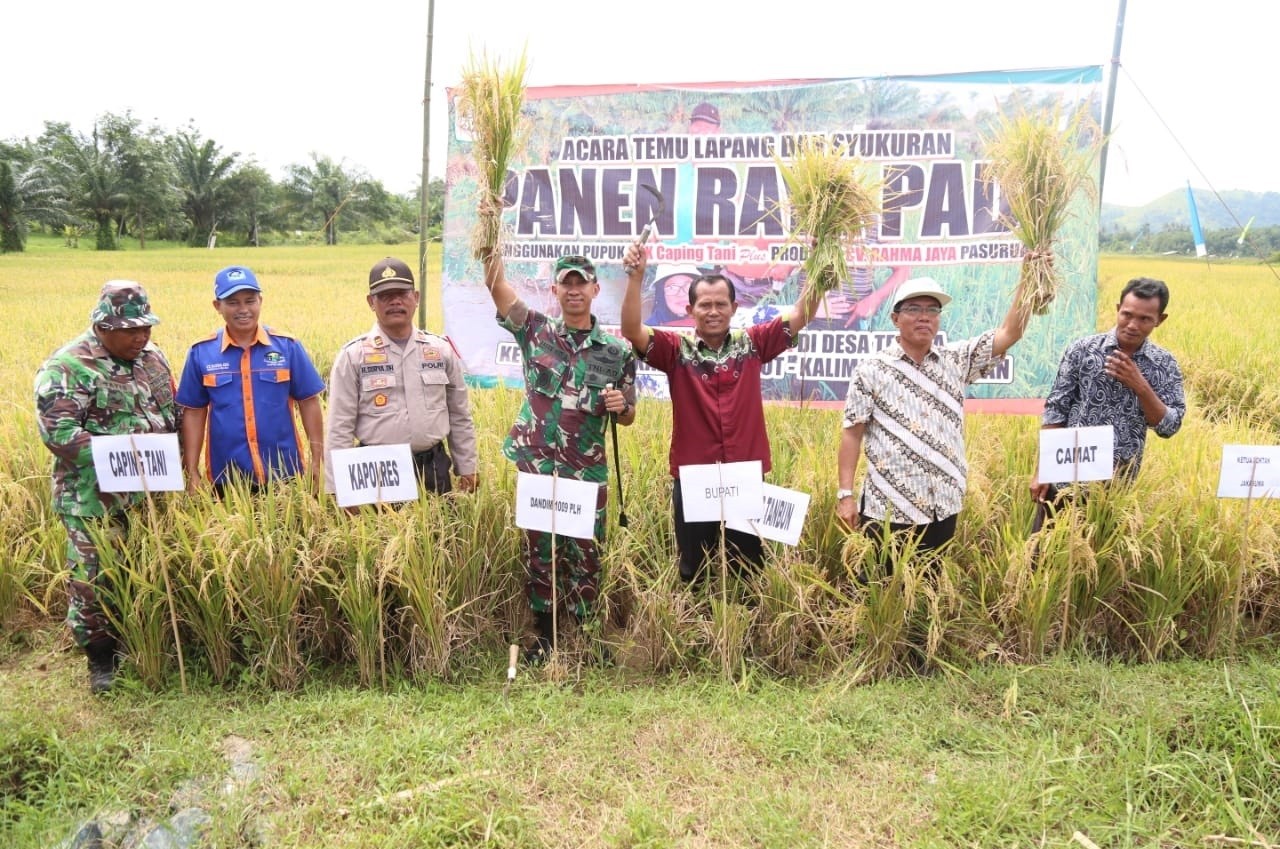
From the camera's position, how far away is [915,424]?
2.99m

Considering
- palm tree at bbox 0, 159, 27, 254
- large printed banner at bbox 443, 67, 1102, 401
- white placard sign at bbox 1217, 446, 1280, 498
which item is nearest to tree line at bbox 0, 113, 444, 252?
palm tree at bbox 0, 159, 27, 254

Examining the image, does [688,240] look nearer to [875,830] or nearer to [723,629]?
[723,629]

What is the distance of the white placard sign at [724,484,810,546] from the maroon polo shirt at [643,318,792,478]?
241mm

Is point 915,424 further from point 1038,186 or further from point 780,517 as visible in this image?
point 1038,186

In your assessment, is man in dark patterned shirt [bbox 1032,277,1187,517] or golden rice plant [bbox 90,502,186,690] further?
man in dark patterned shirt [bbox 1032,277,1187,517]

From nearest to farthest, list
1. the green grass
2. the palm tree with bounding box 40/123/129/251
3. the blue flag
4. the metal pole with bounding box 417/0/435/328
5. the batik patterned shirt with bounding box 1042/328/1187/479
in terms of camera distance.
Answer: the green grass
the batik patterned shirt with bounding box 1042/328/1187/479
the metal pole with bounding box 417/0/435/328
the blue flag
the palm tree with bounding box 40/123/129/251

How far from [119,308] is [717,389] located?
8.00ft

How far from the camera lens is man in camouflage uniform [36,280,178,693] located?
115 inches

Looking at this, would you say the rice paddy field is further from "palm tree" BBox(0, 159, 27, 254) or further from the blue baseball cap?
"palm tree" BBox(0, 159, 27, 254)

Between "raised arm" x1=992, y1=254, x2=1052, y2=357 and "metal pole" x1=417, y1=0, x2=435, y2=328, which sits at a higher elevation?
Answer: "metal pole" x1=417, y1=0, x2=435, y2=328

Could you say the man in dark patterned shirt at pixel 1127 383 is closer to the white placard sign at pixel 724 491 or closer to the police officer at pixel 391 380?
the white placard sign at pixel 724 491

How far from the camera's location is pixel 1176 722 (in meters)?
2.65

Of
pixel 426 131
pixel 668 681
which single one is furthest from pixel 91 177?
pixel 668 681

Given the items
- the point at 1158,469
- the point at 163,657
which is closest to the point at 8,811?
the point at 163,657
